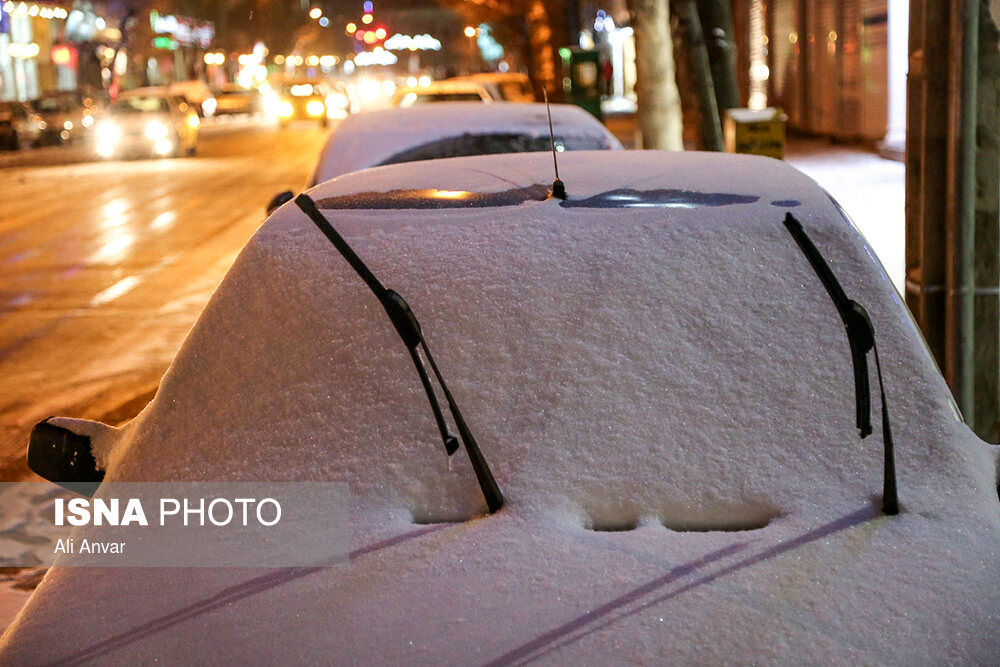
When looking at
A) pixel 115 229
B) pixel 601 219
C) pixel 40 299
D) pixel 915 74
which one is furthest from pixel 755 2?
pixel 601 219

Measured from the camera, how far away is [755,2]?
36562mm

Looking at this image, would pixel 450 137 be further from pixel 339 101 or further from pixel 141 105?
pixel 339 101

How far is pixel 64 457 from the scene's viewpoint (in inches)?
119

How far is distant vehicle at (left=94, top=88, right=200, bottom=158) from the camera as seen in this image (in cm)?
3158

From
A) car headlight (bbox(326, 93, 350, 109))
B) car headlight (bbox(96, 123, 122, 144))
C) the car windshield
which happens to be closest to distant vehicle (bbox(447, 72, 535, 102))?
the car windshield

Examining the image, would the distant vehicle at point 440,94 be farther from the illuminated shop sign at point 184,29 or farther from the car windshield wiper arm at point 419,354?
the illuminated shop sign at point 184,29

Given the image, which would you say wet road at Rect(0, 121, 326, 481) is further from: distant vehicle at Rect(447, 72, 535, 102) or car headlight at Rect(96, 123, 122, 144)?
distant vehicle at Rect(447, 72, 535, 102)

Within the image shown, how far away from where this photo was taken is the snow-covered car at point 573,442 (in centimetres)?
216

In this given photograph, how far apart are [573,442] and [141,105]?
1229 inches

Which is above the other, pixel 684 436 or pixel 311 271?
pixel 311 271

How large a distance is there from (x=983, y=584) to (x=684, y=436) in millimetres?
652

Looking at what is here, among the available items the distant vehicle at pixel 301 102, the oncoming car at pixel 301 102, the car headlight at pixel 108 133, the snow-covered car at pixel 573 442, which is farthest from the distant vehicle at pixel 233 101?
the snow-covered car at pixel 573 442

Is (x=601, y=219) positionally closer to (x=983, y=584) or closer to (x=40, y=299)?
(x=983, y=584)

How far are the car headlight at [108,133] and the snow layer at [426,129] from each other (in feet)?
81.7
